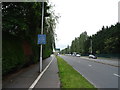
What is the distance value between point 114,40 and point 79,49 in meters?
61.5

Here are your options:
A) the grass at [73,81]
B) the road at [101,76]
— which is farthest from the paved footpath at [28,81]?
the road at [101,76]

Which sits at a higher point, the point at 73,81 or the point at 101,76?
the point at 73,81

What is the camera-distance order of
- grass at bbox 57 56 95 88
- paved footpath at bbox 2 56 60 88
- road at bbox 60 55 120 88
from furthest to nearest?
road at bbox 60 55 120 88 → paved footpath at bbox 2 56 60 88 → grass at bbox 57 56 95 88

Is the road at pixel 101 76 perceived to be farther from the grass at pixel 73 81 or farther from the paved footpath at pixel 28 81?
the paved footpath at pixel 28 81

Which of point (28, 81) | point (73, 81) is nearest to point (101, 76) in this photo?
point (73, 81)

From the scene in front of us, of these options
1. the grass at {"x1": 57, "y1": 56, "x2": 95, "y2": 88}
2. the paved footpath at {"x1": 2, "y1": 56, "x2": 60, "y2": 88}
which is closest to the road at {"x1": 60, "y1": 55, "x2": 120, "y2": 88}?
the grass at {"x1": 57, "y1": 56, "x2": 95, "y2": 88}

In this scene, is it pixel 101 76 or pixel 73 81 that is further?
pixel 101 76

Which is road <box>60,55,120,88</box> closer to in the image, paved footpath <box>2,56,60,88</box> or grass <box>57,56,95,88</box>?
grass <box>57,56,95,88</box>

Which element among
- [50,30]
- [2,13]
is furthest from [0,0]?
[50,30]

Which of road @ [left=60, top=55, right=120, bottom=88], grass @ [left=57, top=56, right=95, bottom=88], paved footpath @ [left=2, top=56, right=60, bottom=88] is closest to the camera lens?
grass @ [left=57, top=56, right=95, bottom=88]

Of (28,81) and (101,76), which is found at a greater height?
(28,81)

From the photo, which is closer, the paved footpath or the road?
the paved footpath

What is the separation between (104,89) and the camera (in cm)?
773

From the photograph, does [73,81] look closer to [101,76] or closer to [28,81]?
[28,81]
